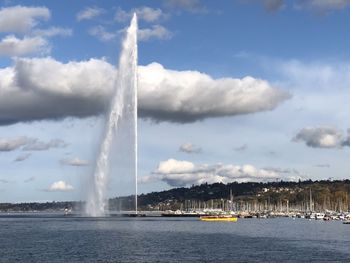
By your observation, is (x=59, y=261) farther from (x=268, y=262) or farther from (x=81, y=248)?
(x=268, y=262)

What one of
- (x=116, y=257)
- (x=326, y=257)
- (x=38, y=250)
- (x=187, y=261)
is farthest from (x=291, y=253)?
(x=38, y=250)

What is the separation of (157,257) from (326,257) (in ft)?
71.3

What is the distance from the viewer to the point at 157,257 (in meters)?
73.4

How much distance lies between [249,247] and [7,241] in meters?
42.1

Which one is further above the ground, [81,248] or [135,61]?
[135,61]

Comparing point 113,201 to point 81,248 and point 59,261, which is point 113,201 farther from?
point 59,261

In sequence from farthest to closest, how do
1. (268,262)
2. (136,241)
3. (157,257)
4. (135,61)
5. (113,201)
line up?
1. (113,201)
2. (135,61)
3. (136,241)
4. (157,257)
5. (268,262)

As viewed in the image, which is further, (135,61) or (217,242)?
(135,61)

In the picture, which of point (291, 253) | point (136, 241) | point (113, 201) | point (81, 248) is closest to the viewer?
point (291, 253)

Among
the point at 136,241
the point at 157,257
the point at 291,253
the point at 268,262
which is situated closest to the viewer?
the point at 268,262

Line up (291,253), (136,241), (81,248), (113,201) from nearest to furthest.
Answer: (291,253) → (81,248) → (136,241) → (113,201)

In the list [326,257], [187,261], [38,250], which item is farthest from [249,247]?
[38,250]

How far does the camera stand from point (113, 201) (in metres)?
195

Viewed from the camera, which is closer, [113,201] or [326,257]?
[326,257]
